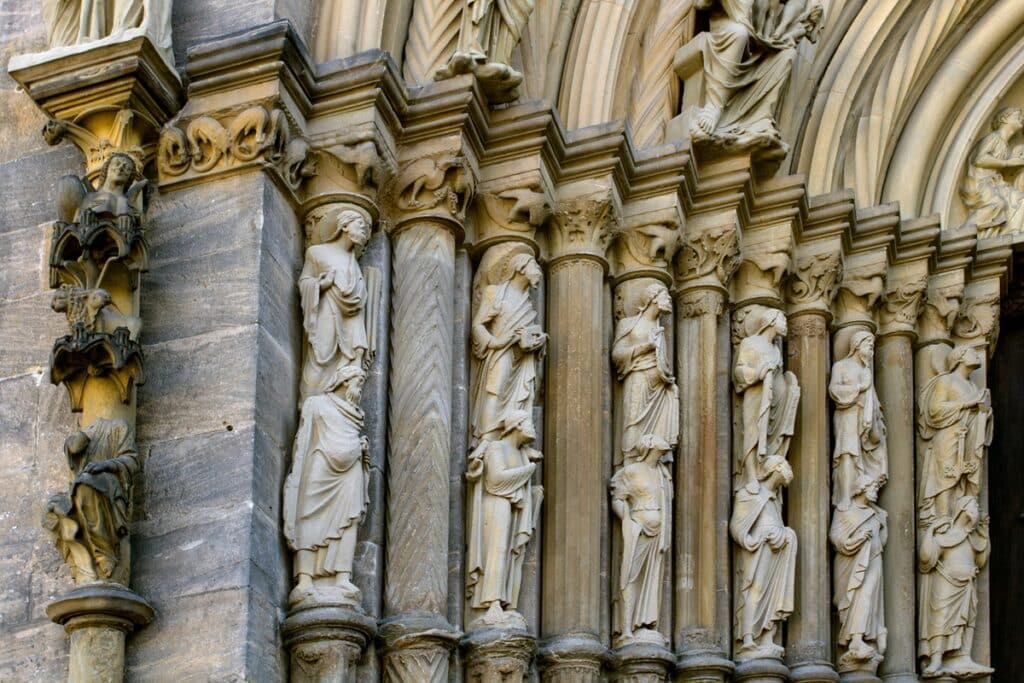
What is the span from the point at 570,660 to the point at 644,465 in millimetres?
1250

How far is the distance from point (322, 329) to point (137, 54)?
157 cm

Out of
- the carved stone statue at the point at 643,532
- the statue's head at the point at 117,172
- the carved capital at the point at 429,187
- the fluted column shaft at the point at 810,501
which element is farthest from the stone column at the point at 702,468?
the statue's head at the point at 117,172

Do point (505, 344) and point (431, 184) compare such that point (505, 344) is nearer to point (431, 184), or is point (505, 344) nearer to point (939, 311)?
point (431, 184)

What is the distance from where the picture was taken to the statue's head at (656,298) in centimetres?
1289

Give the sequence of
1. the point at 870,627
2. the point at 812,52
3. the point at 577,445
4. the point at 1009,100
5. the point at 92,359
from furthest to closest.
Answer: the point at 1009,100 < the point at 812,52 < the point at 870,627 < the point at 577,445 < the point at 92,359

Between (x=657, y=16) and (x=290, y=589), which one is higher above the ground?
(x=657, y=16)

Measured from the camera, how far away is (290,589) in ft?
36.1

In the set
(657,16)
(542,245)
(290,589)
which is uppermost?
(657,16)

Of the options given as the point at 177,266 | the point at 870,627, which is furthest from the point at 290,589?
the point at 870,627

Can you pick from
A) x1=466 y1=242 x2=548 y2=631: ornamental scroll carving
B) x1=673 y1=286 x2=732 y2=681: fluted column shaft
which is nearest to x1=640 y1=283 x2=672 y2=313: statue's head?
x1=673 y1=286 x2=732 y2=681: fluted column shaft

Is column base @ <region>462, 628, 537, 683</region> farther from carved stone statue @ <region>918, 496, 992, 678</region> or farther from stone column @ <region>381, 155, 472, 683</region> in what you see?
carved stone statue @ <region>918, 496, 992, 678</region>

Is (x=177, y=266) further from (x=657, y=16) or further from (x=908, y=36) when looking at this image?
(x=908, y=36)

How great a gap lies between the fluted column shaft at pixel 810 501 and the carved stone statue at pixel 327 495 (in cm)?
299

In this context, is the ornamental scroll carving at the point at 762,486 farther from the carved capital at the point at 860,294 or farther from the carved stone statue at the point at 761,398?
the carved capital at the point at 860,294
